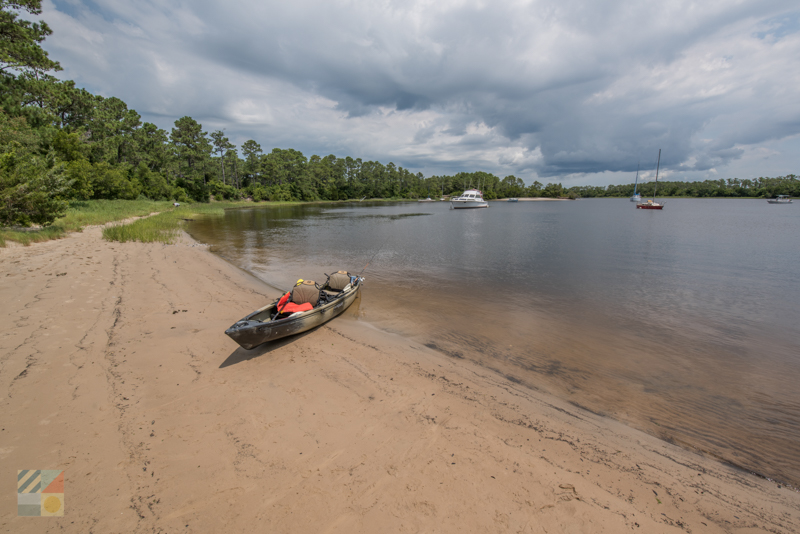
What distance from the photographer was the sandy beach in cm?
382

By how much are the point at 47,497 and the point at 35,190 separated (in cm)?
2294

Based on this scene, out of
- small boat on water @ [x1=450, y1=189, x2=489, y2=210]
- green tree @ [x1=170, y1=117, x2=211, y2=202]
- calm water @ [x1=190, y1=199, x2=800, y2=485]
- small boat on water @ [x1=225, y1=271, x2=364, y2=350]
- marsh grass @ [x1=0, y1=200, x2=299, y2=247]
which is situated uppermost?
green tree @ [x1=170, y1=117, x2=211, y2=202]

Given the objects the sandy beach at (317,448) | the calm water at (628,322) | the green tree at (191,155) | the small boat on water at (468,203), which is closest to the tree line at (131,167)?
the green tree at (191,155)

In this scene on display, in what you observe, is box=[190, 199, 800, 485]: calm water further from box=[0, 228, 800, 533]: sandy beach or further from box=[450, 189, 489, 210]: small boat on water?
box=[450, 189, 489, 210]: small boat on water

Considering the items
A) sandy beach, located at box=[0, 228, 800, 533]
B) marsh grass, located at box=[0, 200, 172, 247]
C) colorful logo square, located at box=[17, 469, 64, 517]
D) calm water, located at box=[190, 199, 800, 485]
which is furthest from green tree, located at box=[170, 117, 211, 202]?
colorful logo square, located at box=[17, 469, 64, 517]

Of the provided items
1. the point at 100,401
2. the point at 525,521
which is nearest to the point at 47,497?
the point at 100,401

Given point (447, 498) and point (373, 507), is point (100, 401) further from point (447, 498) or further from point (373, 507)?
point (447, 498)

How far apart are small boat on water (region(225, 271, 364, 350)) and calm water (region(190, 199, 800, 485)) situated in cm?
156

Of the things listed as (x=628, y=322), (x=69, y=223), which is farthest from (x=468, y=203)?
(x=628, y=322)

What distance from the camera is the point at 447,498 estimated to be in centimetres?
406

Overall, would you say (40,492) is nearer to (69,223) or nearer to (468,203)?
(69,223)

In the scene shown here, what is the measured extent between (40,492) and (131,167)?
263 ft

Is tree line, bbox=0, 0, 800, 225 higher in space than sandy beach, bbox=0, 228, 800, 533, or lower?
higher

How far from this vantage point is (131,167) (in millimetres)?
61781
